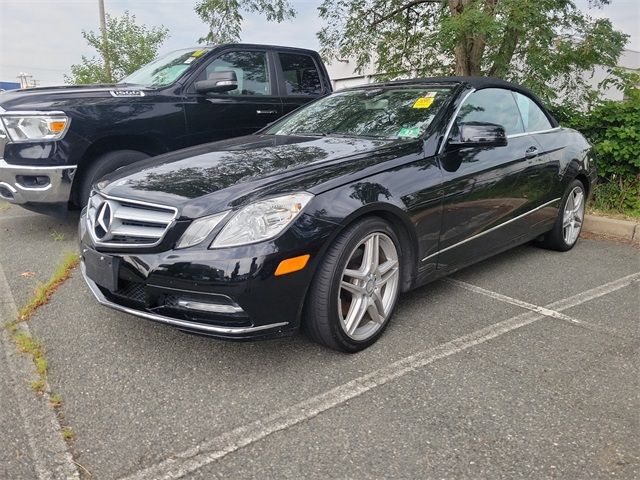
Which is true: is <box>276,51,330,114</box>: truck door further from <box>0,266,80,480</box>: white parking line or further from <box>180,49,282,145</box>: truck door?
<box>0,266,80,480</box>: white parking line

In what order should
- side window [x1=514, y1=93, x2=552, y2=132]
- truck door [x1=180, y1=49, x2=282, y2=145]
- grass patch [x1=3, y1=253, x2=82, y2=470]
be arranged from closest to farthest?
grass patch [x1=3, y1=253, x2=82, y2=470] → side window [x1=514, y1=93, x2=552, y2=132] → truck door [x1=180, y1=49, x2=282, y2=145]

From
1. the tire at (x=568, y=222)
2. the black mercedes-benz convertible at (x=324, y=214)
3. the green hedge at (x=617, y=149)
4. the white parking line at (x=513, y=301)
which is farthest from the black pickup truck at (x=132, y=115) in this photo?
the green hedge at (x=617, y=149)

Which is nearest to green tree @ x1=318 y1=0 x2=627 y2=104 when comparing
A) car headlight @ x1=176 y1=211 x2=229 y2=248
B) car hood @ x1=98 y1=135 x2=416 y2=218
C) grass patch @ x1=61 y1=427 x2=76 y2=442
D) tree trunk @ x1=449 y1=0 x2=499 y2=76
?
tree trunk @ x1=449 y1=0 x2=499 y2=76

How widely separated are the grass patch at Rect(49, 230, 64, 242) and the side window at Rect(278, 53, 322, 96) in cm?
286

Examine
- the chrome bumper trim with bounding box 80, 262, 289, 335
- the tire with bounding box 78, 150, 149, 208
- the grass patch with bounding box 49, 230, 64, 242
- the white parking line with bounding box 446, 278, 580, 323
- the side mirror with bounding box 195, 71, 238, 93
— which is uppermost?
the side mirror with bounding box 195, 71, 238, 93

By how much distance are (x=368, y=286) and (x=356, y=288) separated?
10 centimetres

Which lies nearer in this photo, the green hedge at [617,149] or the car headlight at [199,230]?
the car headlight at [199,230]

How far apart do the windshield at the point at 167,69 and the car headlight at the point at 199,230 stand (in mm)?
3231

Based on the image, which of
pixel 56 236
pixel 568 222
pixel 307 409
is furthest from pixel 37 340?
pixel 568 222

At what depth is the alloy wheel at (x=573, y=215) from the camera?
481 centimetres

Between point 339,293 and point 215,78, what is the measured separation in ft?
10.3

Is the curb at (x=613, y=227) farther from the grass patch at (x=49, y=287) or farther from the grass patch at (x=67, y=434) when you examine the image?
the grass patch at (x=67, y=434)

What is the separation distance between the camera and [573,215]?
493 centimetres

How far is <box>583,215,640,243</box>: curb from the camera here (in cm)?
547
